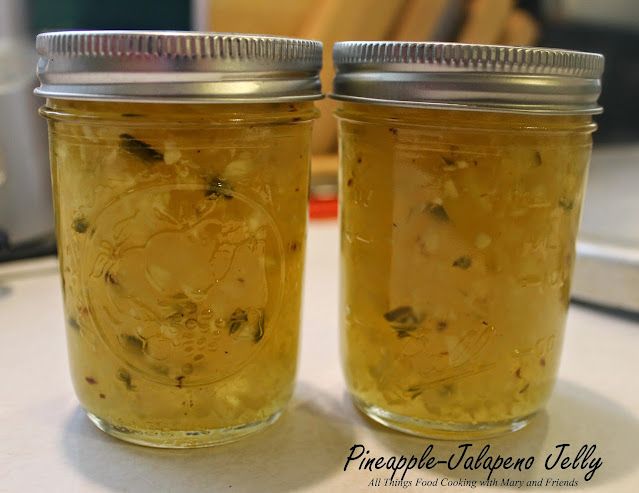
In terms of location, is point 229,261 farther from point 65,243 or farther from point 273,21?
point 273,21

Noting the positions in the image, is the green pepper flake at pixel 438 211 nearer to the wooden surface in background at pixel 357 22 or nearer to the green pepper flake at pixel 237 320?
the green pepper flake at pixel 237 320

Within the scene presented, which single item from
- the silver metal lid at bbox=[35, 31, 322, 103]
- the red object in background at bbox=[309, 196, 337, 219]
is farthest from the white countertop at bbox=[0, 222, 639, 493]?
the red object in background at bbox=[309, 196, 337, 219]

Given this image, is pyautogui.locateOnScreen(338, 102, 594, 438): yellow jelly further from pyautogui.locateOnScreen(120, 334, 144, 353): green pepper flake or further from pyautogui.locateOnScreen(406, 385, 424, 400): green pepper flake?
pyautogui.locateOnScreen(120, 334, 144, 353): green pepper flake

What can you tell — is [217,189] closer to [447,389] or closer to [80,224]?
[80,224]

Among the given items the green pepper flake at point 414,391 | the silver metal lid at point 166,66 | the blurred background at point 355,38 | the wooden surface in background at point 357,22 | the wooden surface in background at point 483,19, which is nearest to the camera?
the silver metal lid at point 166,66

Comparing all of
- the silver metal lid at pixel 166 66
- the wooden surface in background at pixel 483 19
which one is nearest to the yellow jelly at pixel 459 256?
the silver metal lid at pixel 166 66

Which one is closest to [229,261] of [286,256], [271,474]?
[286,256]
